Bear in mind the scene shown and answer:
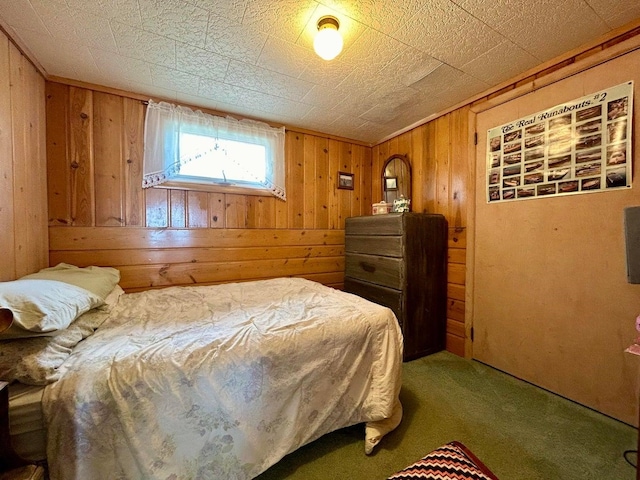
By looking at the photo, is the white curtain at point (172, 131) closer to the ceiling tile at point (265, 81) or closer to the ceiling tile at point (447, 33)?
the ceiling tile at point (265, 81)

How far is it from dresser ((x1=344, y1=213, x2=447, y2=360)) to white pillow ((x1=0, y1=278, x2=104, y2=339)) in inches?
79.2

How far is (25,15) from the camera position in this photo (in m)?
1.31

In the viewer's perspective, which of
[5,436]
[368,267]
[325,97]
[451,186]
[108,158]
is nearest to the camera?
[5,436]

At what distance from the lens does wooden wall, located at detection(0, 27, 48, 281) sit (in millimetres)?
1391

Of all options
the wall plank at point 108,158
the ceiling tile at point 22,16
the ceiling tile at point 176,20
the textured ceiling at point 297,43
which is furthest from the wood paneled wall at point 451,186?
the ceiling tile at point 22,16

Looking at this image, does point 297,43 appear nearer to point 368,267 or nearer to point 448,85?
point 448,85

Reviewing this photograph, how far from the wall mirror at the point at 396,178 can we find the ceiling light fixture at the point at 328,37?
1.68 metres

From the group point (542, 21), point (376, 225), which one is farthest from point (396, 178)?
point (542, 21)

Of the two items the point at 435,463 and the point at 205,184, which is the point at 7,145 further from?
the point at 435,463

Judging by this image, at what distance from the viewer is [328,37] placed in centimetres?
131

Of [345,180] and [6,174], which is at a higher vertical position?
[345,180]

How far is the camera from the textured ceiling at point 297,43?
1.28 metres

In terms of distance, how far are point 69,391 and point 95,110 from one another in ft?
7.01

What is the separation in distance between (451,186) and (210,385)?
239 cm
